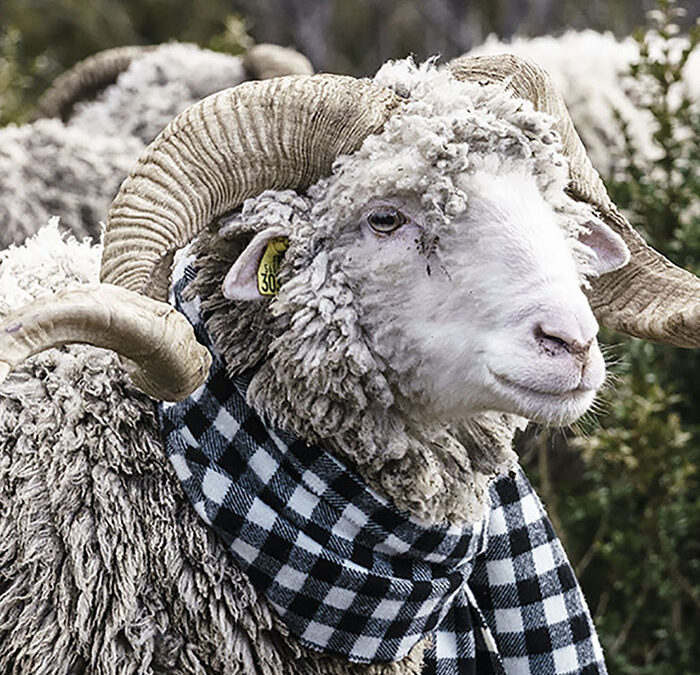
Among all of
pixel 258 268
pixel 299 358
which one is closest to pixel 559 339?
pixel 299 358

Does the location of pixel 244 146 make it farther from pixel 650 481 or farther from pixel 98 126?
pixel 98 126

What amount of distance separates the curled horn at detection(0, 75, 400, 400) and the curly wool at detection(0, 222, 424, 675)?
0.31 m

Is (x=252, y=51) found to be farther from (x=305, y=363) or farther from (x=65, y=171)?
(x=305, y=363)

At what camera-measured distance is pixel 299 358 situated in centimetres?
253

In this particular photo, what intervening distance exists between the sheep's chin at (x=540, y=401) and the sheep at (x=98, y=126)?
2.89 m

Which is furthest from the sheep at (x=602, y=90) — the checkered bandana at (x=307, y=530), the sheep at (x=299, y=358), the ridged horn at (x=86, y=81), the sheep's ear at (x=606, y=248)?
the checkered bandana at (x=307, y=530)

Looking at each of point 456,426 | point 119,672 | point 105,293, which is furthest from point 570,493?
point 105,293

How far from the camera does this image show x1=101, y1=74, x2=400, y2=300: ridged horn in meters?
2.47

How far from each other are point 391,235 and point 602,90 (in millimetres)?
4273

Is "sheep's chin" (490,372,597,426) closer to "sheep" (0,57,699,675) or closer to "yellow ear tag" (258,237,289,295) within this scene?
"sheep" (0,57,699,675)

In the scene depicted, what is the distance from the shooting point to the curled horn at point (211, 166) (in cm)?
237

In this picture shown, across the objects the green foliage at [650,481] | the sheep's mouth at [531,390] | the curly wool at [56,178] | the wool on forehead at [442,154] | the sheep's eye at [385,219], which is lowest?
the green foliage at [650,481]

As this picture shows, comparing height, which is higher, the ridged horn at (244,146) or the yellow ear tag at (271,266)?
the ridged horn at (244,146)

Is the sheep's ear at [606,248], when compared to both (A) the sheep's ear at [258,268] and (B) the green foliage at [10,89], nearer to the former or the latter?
(A) the sheep's ear at [258,268]
